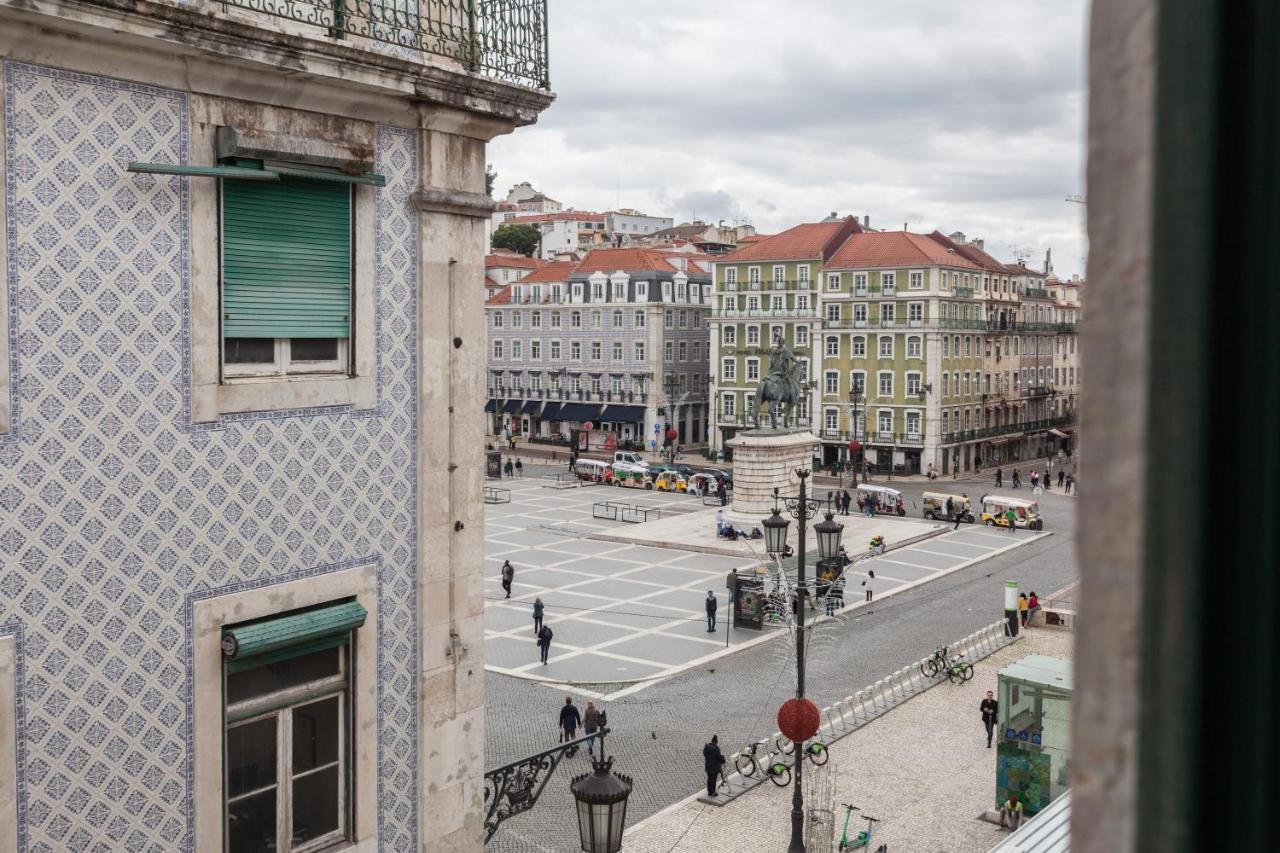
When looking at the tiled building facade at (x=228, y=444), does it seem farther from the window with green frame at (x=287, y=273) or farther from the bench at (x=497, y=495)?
the bench at (x=497, y=495)

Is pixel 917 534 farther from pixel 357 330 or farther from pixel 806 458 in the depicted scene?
pixel 357 330

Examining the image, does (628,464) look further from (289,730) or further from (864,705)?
(289,730)

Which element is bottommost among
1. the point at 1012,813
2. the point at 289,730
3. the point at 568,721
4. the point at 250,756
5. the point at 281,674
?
the point at 1012,813

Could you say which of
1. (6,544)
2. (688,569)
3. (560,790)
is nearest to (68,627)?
(6,544)

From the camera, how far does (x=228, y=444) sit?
7.11 metres

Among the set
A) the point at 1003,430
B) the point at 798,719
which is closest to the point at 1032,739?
the point at 798,719

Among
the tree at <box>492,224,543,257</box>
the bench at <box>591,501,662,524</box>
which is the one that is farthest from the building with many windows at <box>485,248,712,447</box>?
the tree at <box>492,224,543,257</box>

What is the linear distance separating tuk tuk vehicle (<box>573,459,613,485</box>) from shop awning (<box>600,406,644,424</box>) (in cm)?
1385

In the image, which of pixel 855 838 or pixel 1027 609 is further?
pixel 1027 609

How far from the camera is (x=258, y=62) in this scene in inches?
270

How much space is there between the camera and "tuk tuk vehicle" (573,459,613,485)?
2483 inches

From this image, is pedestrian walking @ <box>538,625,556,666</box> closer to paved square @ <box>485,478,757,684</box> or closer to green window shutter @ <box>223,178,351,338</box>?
paved square @ <box>485,478,757,684</box>

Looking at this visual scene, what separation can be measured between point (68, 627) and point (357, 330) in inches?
93.6

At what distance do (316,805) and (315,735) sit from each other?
424 millimetres
